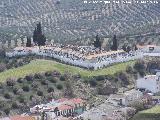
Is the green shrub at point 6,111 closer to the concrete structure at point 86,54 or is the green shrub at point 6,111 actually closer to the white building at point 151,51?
the concrete structure at point 86,54

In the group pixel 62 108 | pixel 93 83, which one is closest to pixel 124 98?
pixel 62 108

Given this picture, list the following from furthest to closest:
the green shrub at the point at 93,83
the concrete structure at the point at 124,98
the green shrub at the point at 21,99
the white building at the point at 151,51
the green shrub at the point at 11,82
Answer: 1. the white building at the point at 151,51
2. the green shrub at the point at 93,83
3. the green shrub at the point at 11,82
4. the green shrub at the point at 21,99
5. the concrete structure at the point at 124,98

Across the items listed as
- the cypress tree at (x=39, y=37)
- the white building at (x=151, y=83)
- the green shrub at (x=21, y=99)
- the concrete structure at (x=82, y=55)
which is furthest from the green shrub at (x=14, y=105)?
the cypress tree at (x=39, y=37)

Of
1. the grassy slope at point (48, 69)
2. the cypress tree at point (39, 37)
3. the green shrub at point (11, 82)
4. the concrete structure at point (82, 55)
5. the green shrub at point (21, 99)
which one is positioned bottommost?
the green shrub at point (21, 99)

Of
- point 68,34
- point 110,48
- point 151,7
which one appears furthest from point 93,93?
point 151,7

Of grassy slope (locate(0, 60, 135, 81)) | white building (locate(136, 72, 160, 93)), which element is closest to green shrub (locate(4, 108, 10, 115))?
grassy slope (locate(0, 60, 135, 81))

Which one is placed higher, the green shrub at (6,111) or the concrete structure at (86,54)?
the concrete structure at (86,54)

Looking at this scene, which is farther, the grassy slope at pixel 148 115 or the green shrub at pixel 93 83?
the green shrub at pixel 93 83
